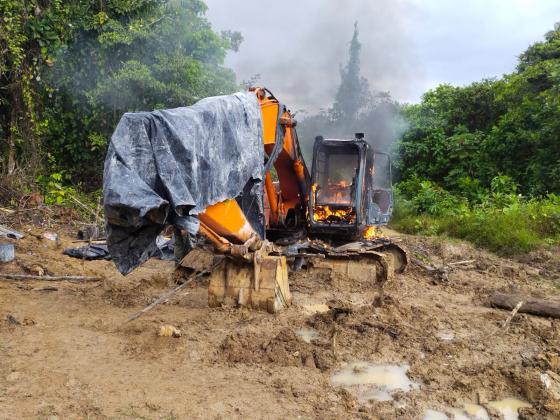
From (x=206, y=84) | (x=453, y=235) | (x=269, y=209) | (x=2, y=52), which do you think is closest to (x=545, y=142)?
(x=453, y=235)

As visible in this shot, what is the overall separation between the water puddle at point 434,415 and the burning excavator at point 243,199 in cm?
240

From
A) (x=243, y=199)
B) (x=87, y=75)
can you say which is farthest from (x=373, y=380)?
(x=87, y=75)

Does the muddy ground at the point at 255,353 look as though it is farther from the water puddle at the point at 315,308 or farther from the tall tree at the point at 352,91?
the tall tree at the point at 352,91

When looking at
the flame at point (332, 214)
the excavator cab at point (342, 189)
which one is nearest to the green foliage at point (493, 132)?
the excavator cab at point (342, 189)

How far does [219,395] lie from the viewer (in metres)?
4.37

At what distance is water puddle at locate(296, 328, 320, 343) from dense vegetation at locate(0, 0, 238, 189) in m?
10.0

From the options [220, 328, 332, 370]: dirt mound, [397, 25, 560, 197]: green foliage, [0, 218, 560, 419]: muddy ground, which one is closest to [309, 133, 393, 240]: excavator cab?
[0, 218, 560, 419]: muddy ground

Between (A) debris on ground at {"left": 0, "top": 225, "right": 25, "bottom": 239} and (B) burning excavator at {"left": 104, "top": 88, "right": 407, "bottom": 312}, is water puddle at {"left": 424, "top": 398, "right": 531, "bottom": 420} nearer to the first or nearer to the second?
(B) burning excavator at {"left": 104, "top": 88, "right": 407, "bottom": 312}

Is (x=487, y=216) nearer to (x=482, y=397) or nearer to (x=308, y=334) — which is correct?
(x=308, y=334)

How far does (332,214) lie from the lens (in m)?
9.01

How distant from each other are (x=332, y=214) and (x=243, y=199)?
118 inches

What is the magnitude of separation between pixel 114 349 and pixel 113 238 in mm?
1229

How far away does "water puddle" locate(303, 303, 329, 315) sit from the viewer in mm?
6823

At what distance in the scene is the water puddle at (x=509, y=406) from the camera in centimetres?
433
